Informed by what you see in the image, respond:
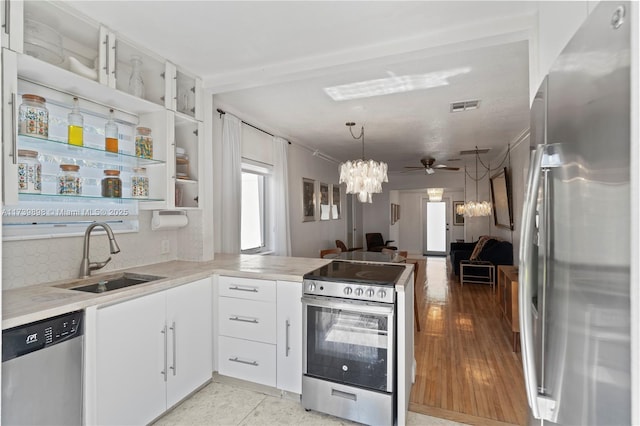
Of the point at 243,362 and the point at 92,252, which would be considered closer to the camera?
the point at 92,252

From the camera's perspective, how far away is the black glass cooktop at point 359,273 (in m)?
2.04

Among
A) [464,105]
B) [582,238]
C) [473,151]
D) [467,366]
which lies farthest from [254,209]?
[473,151]

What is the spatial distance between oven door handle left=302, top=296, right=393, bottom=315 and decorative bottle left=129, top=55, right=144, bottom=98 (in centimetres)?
189

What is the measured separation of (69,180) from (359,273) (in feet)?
6.43

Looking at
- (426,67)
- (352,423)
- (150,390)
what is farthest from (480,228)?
(150,390)

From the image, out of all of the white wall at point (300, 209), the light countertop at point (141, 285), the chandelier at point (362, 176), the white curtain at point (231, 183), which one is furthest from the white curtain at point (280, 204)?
the light countertop at point (141, 285)

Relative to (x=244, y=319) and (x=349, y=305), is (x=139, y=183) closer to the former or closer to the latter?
(x=244, y=319)

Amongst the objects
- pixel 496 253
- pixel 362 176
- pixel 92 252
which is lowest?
pixel 496 253

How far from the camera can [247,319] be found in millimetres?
2373

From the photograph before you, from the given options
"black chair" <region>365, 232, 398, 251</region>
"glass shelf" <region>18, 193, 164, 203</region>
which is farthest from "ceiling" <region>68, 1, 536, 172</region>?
"black chair" <region>365, 232, 398, 251</region>

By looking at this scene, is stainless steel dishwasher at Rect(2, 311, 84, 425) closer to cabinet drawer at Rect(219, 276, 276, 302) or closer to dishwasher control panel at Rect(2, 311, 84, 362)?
dishwasher control panel at Rect(2, 311, 84, 362)

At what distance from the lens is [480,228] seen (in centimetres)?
873

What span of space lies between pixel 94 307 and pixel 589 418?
194cm

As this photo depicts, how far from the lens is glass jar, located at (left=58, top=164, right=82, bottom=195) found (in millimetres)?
1980
